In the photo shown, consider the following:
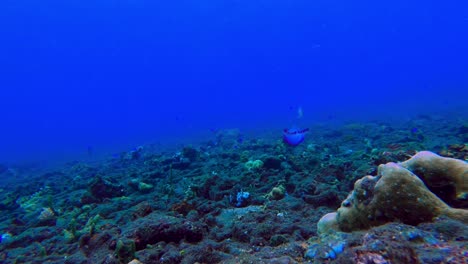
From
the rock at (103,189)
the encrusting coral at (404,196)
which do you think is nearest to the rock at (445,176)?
the encrusting coral at (404,196)

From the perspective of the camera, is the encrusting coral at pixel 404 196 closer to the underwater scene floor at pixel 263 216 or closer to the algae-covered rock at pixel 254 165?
the underwater scene floor at pixel 263 216

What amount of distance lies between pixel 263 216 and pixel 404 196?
9.53 ft

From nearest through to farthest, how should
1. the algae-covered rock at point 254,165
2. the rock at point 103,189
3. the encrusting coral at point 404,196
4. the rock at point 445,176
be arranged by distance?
the encrusting coral at point 404,196 < the rock at point 445,176 < the rock at point 103,189 < the algae-covered rock at point 254,165

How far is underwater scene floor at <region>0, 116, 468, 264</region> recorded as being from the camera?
2.69 metres

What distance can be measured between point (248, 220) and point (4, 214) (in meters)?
8.86

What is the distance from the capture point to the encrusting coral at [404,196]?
322 centimetres

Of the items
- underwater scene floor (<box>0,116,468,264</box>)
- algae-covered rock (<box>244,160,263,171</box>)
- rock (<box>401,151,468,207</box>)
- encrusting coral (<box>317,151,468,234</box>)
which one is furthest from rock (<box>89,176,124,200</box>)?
rock (<box>401,151,468,207</box>)

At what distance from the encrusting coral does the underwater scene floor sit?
0.04ft

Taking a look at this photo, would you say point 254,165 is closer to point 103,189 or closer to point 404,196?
point 103,189

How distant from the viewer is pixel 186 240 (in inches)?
194

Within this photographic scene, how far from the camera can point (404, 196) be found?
3289 mm

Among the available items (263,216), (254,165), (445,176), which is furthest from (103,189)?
(445,176)

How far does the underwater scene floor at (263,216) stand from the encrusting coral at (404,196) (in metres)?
0.01

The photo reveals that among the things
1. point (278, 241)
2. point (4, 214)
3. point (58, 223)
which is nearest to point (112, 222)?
point (58, 223)
